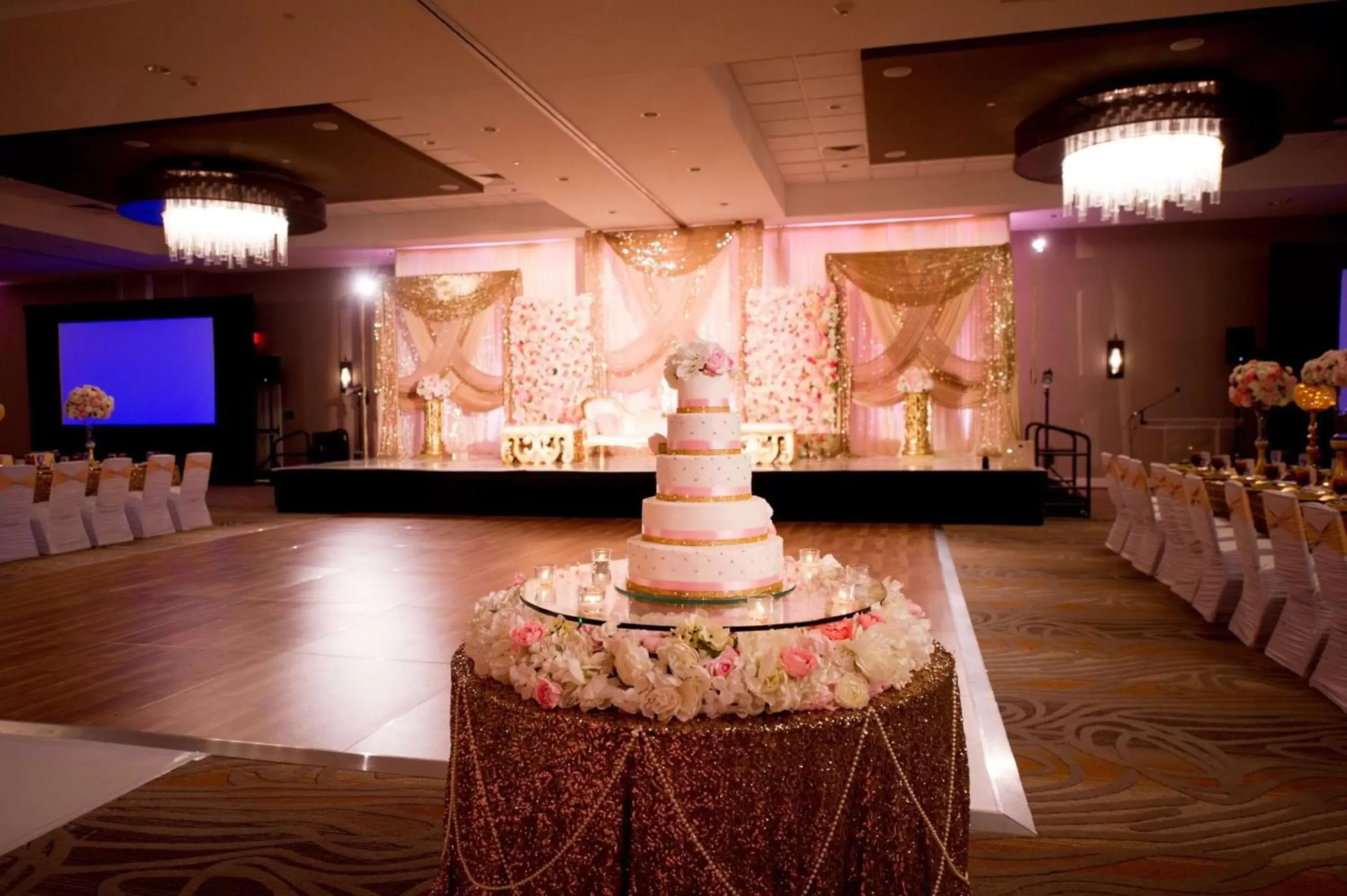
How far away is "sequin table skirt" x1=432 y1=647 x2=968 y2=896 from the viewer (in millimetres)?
1866

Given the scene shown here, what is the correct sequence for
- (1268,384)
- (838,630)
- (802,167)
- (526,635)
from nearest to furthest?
(526,635) < (838,630) < (1268,384) < (802,167)

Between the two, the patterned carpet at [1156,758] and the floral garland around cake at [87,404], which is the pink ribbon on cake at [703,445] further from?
the floral garland around cake at [87,404]

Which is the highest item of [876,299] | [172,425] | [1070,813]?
[876,299]

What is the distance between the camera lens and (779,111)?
27.6ft

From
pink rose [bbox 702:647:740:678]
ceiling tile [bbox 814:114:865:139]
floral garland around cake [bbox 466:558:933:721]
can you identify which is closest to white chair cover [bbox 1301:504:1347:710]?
floral garland around cake [bbox 466:558:933:721]

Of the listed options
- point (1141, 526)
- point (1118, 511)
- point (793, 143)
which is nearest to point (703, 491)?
point (1141, 526)

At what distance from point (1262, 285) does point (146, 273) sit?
1710 cm

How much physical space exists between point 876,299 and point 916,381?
123cm

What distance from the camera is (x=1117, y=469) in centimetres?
732

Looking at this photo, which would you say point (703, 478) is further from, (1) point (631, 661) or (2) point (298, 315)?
(2) point (298, 315)

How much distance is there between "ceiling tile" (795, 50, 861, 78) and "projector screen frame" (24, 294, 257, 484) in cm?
1095

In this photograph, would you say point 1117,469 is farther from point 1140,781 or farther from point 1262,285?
point 1262,285

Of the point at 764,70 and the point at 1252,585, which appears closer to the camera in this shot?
the point at 1252,585

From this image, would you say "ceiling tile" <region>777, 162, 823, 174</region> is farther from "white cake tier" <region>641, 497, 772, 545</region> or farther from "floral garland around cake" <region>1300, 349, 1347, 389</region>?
"white cake tier" <region>641, 497, 772, 545</region>
